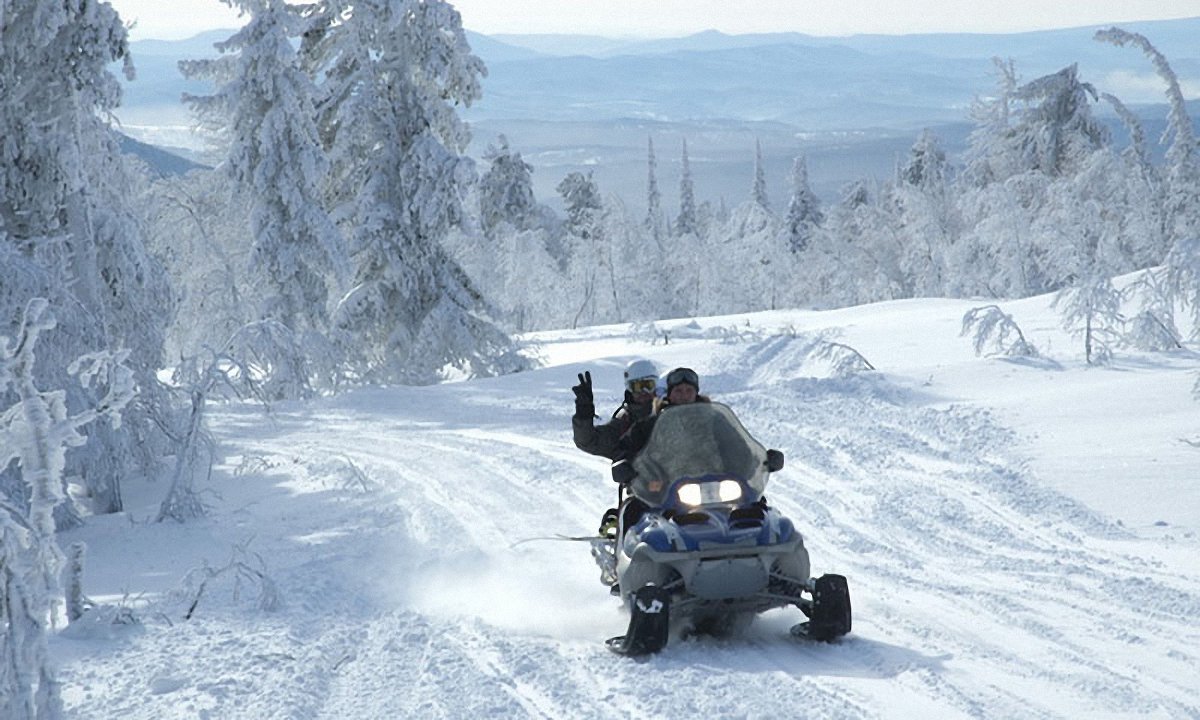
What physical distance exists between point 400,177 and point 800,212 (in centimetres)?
5436

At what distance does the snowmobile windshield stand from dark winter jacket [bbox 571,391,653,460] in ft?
1.58

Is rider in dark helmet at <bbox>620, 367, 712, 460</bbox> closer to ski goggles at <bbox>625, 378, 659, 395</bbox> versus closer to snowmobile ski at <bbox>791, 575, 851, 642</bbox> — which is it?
ski goggles at <bbox>625, 378, 659, 395</bbox>

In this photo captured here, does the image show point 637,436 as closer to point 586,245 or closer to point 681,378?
point 681,378

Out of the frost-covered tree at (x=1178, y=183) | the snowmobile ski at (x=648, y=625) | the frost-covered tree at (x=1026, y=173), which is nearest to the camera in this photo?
the snowmobile ski at (x=648, y=625)

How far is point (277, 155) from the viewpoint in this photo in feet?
77.3

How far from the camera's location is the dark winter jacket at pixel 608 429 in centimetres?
821

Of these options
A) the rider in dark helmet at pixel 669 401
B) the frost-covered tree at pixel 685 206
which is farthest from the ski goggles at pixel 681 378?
the frost-covered tree at pixel 685 206

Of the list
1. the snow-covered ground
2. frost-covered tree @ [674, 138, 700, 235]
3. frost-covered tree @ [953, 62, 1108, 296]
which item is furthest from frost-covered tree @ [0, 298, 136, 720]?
Result: frost-covered tree @ [674, 138, 700, 235]

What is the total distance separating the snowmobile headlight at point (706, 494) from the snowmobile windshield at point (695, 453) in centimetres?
8

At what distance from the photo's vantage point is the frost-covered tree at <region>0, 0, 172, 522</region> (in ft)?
38.5

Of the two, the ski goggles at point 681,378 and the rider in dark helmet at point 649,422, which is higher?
the ski goggles at point 681,378

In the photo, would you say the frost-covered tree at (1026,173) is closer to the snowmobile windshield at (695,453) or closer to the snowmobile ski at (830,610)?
the snowmobile windshield at (695,453)

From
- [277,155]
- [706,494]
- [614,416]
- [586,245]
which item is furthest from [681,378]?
[586,245]

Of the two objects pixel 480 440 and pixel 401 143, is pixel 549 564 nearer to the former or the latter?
pixel 480 440
